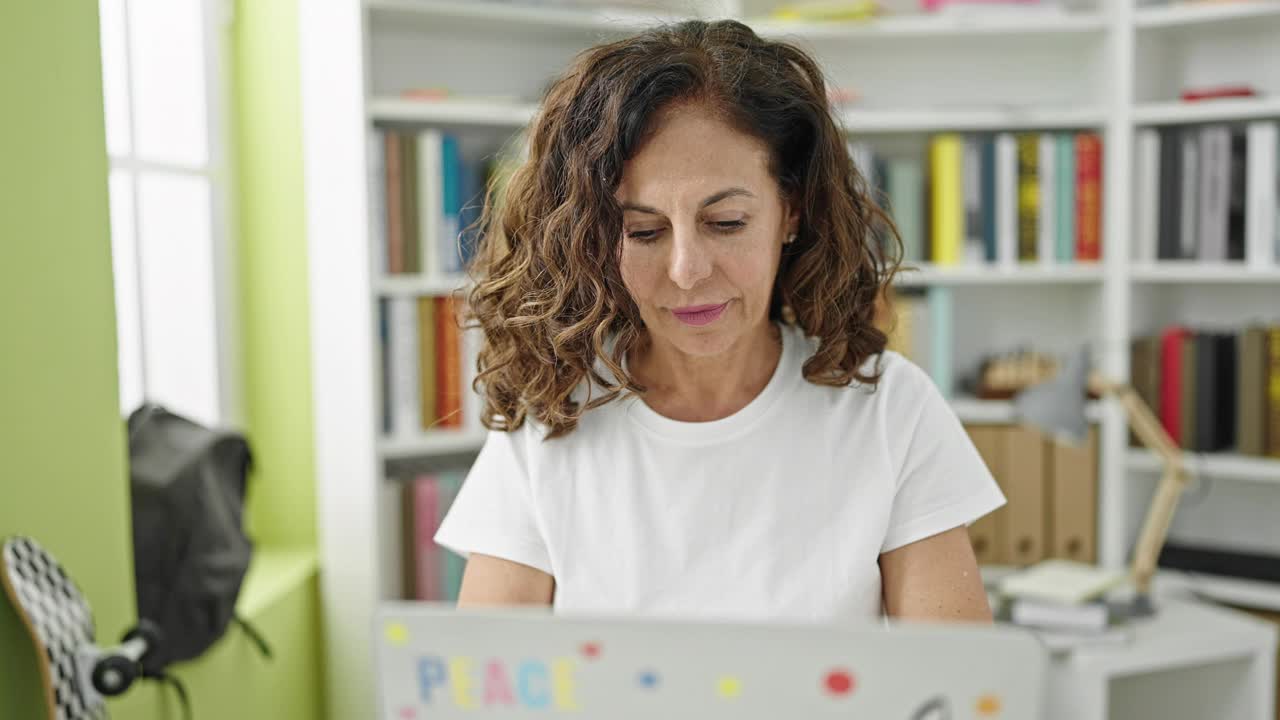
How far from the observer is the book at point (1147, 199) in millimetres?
2545

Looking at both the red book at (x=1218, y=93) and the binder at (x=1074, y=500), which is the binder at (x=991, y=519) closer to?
the binder at (x=1074, y=500)

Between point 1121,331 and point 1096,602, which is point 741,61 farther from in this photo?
point 1121,331

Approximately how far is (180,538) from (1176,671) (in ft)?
6.12

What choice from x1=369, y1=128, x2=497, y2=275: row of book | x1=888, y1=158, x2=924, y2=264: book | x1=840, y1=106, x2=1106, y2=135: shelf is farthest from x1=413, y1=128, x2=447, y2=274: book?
x1=888, y1=158, x2=924, y2=264: book

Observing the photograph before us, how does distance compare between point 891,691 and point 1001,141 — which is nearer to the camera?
point 891,691

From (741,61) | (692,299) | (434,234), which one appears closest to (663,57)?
(741,61)

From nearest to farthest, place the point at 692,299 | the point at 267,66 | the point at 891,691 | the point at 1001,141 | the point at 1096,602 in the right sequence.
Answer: the point at 891,691 < the point at 692,299 < the point at 1096,602 < the point at 267,66 < the point at 1001,141

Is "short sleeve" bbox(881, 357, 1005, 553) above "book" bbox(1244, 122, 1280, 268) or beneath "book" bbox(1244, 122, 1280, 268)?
beneath

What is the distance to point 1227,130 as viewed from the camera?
2484mm

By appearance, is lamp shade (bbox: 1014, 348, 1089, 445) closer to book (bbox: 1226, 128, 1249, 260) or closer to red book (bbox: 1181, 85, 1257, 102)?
book (bbox: 1226, 128, 1249, 260)

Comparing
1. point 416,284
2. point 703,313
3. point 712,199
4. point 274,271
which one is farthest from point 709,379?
point 274,271

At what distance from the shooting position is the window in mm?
1986

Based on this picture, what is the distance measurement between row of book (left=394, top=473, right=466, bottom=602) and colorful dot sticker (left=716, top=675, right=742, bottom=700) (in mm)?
1880

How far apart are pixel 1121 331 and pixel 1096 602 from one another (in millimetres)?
732
